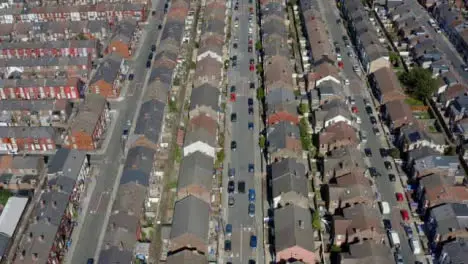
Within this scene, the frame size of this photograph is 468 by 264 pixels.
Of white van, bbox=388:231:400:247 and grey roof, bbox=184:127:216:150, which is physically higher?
grey roof, bbox=184:127:216:150

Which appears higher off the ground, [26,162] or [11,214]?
[26,162]

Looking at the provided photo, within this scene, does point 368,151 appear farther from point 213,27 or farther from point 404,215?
point 213,27

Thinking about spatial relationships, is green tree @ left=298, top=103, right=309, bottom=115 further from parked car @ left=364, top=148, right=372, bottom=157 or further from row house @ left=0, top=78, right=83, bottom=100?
row house @ left=0, top=78, right=83, bottom=100

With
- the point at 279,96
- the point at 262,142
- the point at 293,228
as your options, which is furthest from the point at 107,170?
the point at 279,96

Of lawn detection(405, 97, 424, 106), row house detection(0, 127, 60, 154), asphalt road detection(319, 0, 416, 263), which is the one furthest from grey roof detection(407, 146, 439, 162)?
row house detection(0, 127, 60, 154)

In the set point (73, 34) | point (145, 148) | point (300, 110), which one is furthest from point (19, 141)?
point (300, 110)

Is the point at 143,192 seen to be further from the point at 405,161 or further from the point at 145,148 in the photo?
the point at 405,161
